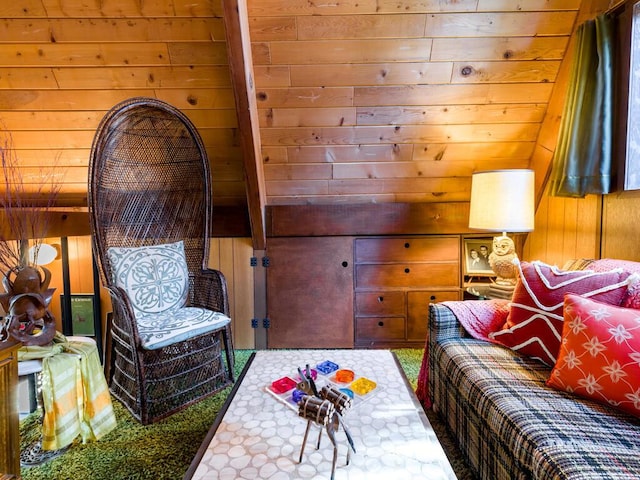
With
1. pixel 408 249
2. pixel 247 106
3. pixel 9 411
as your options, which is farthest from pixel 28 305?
pixel 408 249

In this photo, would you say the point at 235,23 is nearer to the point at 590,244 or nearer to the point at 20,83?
the point at 20,83

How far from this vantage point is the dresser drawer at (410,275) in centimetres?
273

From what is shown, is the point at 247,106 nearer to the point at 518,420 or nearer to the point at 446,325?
the point at 446,325

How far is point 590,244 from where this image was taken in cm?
200

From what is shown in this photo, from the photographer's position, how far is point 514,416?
114 centimetres

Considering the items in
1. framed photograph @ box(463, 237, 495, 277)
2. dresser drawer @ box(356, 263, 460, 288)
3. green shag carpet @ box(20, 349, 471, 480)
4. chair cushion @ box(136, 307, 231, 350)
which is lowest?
green shag carpet @ box(20, 349, 471, 480)

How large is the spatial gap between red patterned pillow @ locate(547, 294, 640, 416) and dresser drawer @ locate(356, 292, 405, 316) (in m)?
1.46

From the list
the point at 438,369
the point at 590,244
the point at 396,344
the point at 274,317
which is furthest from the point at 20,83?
the point at 590,244

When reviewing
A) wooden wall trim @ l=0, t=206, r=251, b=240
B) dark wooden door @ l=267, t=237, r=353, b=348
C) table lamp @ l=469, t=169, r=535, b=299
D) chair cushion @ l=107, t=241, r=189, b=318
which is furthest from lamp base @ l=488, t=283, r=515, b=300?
chair cushion @ l=107, t=241, r=189, b=318

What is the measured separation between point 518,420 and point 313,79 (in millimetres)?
1824

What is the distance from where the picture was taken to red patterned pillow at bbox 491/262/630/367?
1412 mm

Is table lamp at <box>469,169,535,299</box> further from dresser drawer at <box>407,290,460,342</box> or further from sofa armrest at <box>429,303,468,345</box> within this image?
dresser drawer at <box>407,290,460,342</box>

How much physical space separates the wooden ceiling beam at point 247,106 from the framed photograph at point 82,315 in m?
1.23

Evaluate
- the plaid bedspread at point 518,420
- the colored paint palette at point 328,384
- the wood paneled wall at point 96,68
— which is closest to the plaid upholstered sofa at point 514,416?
the plaid bedspread at point 518,420
